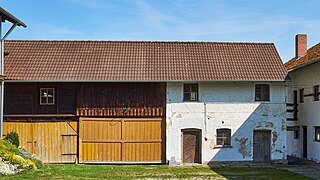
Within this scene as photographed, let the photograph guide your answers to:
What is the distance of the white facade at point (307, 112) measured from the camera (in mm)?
24916

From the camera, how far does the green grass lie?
757 inches

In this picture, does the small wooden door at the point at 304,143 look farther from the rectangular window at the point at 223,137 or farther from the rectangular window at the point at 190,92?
the rectangular window at the point at 190,92

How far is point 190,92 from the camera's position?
25141 mm

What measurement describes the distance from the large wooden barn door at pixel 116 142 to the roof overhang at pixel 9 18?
5860 millimetres

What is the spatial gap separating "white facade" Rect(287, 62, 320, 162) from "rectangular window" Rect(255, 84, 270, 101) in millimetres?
2617

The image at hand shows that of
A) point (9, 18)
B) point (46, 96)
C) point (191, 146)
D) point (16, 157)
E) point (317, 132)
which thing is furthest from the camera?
point (191, 146)

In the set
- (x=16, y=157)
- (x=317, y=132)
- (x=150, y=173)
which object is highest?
(x=317, y=132)

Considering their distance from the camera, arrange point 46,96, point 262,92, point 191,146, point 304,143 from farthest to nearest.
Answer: point 304,143
point 262,92
point 191,146
point 46,96

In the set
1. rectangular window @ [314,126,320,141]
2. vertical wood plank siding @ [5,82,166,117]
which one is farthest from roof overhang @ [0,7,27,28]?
rectangular window @ [314,126,320,141]

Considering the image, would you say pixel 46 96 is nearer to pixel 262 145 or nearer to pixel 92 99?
pixel 92 99

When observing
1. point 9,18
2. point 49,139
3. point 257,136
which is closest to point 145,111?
point 49,139

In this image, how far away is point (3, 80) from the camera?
2270 cm

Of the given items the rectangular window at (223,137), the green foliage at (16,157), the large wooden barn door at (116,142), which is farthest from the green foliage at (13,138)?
the rectangular window at (223,137)

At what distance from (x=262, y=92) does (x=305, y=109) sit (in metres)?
3.33
